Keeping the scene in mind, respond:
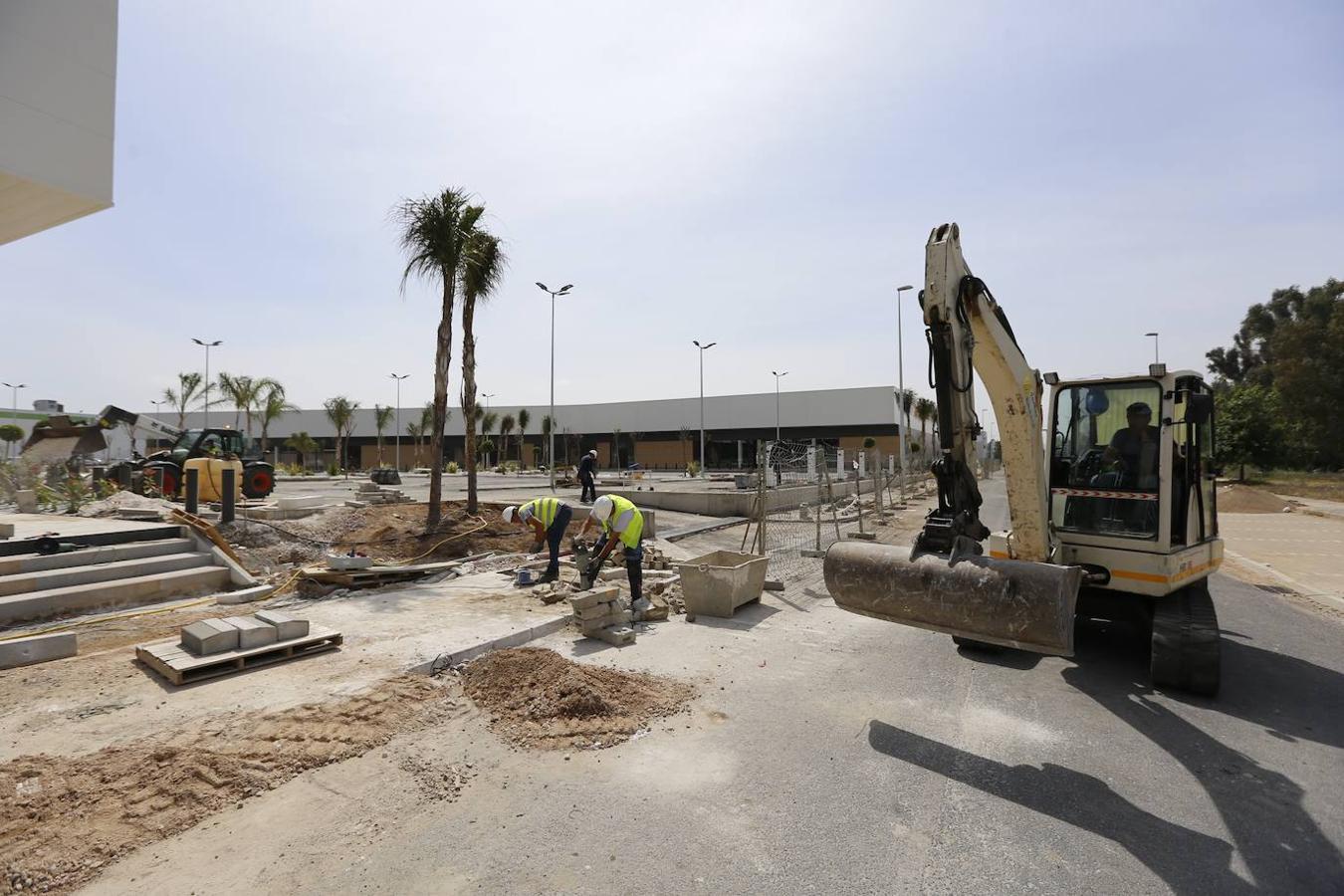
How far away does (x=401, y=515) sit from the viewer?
1471cm

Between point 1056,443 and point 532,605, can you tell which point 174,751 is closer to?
point 532,605

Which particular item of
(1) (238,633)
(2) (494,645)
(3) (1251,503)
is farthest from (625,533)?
(3) (1251,503)

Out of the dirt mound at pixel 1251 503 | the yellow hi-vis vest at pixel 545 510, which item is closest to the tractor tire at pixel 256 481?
the yellow hi-vis vest at pixel 545 510

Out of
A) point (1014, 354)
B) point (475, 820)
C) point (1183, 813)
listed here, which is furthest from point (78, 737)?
point (1014, 354)

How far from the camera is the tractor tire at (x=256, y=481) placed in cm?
1852

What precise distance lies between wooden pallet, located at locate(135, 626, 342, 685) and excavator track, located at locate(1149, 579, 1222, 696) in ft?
24.8

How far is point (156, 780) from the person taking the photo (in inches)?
154

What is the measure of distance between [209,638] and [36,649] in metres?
1.96

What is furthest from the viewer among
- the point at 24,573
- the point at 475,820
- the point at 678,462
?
the point at 678,462

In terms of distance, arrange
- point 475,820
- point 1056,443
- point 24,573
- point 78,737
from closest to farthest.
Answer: point 475,820 < point 78,737 < point 1056,443 < point 24,573

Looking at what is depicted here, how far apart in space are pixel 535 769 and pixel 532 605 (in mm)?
4334

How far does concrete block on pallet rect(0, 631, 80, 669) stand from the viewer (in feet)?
19.7

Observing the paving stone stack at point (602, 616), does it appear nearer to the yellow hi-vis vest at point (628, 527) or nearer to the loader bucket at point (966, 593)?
the yellow hi-vis vest at point (628, 527)

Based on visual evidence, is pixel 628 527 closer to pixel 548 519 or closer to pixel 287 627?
pixel 548 519
